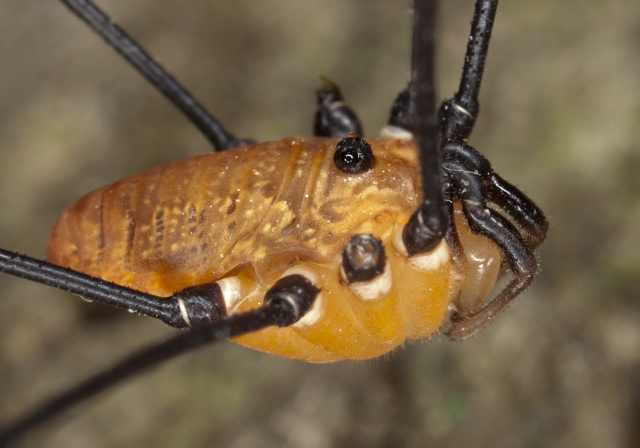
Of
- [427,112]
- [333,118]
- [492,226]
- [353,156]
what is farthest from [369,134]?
[427,112]

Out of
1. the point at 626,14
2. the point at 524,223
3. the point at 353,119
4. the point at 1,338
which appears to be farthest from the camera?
the point at 626,14

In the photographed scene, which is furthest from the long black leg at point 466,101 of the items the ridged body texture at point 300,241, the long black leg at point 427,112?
the long black leg at point 427,112

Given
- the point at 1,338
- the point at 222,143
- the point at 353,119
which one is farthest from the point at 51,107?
the point at 353,119

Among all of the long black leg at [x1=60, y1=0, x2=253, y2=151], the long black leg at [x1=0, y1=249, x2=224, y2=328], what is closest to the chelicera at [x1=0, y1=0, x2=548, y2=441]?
the long black leg at [x1=0, y1=249, x2=224, y2=328]

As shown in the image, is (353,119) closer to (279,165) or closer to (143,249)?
(279,165)

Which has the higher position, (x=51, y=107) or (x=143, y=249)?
(x=51, y=107)

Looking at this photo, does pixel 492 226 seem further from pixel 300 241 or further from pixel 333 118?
pixel 333 118

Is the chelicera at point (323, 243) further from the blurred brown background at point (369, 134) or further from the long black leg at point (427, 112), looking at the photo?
A: the blurred brown background at point (369, 134)
